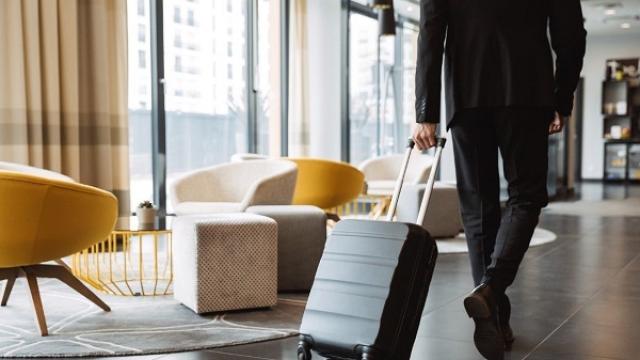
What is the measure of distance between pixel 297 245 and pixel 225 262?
2.04 feet

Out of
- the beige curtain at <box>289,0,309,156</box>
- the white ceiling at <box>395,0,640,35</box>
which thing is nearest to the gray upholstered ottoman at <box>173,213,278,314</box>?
the beige curtain at <box>289,0,309,156</box>

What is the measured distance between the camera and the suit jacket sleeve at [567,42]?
235 centimetres

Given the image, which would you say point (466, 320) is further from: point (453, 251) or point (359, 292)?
point (453, 251)

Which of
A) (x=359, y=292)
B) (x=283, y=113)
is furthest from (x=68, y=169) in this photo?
(x=359, y=292)

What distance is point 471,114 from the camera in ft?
7.92

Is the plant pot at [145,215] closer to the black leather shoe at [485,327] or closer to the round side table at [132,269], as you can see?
the round side table at [132,269]

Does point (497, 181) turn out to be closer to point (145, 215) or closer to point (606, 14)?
point (145, 215)

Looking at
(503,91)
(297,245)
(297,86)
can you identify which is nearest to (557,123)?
(503,91)

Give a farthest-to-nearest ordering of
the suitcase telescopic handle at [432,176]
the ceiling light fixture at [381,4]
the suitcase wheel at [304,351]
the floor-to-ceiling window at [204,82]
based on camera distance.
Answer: the floor-to-ceiling window at [204,82], the ceiling light fixture at [381,4], the suitcase telescopic handle at [432,176], the suitcase wheel at [304,351]

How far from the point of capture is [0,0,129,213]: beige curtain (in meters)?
4.88

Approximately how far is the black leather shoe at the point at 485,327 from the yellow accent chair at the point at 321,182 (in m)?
3.34

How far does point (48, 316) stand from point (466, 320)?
1.69m

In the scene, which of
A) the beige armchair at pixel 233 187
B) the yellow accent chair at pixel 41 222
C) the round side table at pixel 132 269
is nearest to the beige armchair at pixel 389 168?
the beige armchair at pixel 233 187

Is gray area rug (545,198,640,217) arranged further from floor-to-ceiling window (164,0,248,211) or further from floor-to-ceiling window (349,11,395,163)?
floor-to-ceiling window (164,0,248,211)
